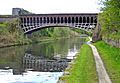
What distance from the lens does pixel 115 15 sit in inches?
933

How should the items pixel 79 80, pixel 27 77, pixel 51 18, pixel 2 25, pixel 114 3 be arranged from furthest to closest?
pixel 51 18 < pixel 2 25 < pixel 27 77 < pixel 114 3 < pixel 79 80

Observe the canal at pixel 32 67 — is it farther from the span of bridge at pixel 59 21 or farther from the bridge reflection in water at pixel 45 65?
the span of bridge at pixel 59 21

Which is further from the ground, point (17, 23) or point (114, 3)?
point (114, 3)

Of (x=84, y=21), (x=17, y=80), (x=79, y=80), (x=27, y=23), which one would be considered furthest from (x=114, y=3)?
(x=27, y=23)

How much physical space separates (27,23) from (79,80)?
239ft

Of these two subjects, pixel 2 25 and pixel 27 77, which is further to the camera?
pixel 2 25

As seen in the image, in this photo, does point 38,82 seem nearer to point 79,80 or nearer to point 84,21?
point 79,80

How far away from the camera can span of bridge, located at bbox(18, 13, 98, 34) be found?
83.9 metres

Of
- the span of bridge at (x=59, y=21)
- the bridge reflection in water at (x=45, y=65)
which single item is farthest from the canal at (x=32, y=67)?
the span of bridge at (x=59, y=21)

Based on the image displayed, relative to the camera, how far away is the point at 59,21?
8750 cm

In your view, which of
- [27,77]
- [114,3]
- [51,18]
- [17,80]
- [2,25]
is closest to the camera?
[114,3]

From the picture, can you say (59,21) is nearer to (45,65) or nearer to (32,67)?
(45,65)

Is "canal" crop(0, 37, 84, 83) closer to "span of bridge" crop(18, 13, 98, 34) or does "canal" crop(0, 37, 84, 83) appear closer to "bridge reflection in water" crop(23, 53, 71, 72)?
"bridge reflection in water" crop(23, 53, 71, 72)

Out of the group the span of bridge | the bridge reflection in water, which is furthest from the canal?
the span of bridge
